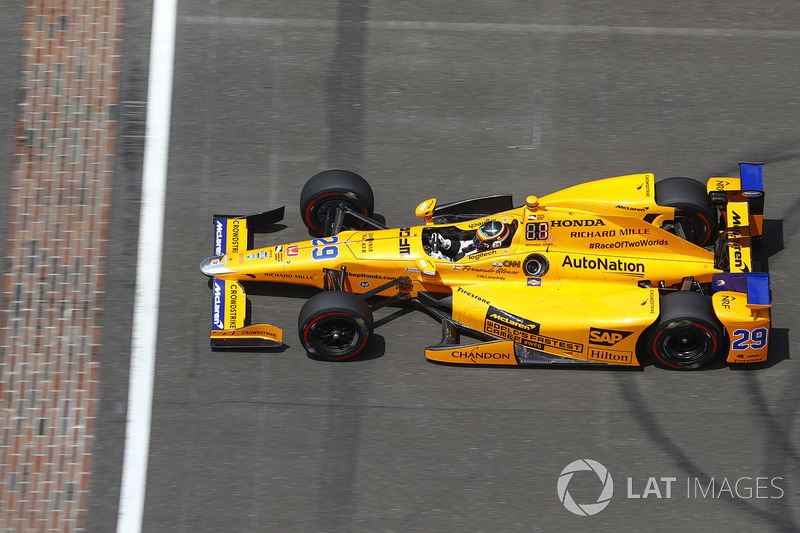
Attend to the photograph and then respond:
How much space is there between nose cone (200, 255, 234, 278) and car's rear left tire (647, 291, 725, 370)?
486cm

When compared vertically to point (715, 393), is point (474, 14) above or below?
above

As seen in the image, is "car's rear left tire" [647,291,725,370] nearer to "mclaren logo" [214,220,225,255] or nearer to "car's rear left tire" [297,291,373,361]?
"car's rear left tire" [297,291,373,361]

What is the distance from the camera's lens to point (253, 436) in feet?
35.8

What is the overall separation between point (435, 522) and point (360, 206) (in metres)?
3.80

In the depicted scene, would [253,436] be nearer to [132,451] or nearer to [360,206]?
[132,451]

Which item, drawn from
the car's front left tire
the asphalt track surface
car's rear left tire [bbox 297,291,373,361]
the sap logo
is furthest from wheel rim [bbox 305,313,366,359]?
the car's front left tire

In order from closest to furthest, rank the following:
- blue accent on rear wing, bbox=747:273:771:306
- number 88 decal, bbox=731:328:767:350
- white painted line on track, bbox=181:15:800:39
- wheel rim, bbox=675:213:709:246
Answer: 1. blue accent on rear wing, bbox=747:273:771:306
2. number 88 decal, bbox=731:328:767:350
3. wheel rim, bbox=675:213:709:246
4. white painted line on track, bbox=181:15:800:39

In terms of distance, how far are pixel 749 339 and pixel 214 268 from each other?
6.01 metres

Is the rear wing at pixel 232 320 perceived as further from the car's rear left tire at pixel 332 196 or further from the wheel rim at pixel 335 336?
the car's rear left tire at pixel 332 196

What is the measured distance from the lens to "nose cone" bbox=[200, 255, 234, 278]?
37.9 feet

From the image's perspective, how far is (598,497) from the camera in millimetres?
10617

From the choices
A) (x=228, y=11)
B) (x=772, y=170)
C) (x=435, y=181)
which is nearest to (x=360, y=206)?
(x=435, y=181)

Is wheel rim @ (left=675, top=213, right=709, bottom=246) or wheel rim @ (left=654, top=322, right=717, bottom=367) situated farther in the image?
wheel rim @ (left=675, top=213, right=709, bottom=246)

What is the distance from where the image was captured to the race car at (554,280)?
10719mm
